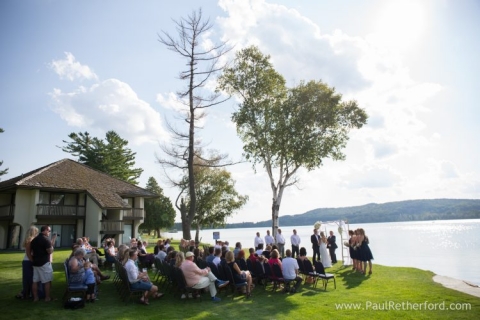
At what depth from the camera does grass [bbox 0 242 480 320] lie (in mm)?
7340

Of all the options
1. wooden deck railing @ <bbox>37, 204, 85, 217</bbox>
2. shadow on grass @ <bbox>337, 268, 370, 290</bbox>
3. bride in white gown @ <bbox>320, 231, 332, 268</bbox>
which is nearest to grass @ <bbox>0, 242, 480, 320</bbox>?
shadow on grass @ <bbox>337, 268, 370, 290</bbox>

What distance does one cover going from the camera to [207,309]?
7.98 m

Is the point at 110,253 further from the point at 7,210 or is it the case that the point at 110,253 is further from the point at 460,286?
the point at 7,210

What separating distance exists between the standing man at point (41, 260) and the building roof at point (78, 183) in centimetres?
1828

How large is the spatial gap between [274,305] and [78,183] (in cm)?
2459

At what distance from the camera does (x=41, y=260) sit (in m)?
8.15

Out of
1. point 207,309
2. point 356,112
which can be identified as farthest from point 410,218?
point 207,309

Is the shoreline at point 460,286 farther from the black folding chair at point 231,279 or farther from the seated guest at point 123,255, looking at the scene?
the seated guest at point 123,255

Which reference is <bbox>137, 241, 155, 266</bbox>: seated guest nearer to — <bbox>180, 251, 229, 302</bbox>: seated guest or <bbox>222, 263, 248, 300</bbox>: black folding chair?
<bbox>222, 263, 248, 300</bbox>: black folding chair

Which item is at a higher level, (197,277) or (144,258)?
(144,258)

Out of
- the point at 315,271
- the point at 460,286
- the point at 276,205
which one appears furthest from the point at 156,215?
the point at 460,286

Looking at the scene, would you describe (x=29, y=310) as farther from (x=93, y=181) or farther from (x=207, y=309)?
(x=93, y=181)

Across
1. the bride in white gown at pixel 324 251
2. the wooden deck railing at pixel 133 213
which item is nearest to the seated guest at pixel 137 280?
the bride in white gown at pixel 324 251

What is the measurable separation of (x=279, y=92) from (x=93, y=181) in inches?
746
